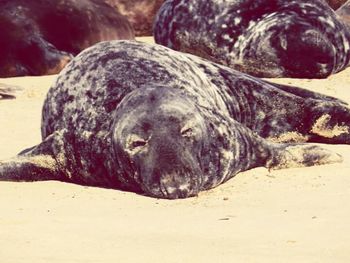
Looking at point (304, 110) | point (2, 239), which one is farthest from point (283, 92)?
point (2, 239)

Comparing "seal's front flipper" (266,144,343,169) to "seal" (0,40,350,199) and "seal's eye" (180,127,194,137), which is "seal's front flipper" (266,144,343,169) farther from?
"seal's eye" (180,127,194,137)

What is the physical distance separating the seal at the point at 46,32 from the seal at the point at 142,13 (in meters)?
2.48

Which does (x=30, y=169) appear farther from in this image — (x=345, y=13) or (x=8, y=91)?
(x=345, y=13)

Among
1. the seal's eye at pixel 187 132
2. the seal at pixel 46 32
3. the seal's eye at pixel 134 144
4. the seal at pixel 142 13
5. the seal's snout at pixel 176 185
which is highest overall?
the seal's eye at pixel 187 132

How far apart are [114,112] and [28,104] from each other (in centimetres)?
333

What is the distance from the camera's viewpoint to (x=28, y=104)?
8852 millimetres

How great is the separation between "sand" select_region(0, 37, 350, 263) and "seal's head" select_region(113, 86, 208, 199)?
10 centimetres

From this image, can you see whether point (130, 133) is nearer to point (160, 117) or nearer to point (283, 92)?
point (160, 117)

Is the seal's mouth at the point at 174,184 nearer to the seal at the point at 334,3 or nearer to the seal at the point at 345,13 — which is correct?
the seal at the point at 345,13

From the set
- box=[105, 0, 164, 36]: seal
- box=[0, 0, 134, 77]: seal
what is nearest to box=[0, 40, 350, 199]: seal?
box=[0, 0, 134, 77]: seal

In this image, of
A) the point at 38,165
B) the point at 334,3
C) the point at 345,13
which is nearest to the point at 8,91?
the point at 38,165

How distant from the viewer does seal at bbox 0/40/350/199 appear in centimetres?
529

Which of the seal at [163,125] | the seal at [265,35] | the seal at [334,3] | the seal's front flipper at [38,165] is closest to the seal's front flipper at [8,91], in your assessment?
the seal at [265,35]

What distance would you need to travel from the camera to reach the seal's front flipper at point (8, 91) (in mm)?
9297
